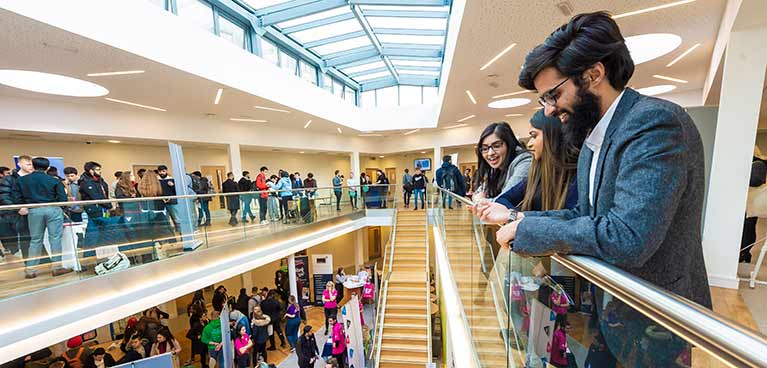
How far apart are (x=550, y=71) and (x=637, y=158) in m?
0.41

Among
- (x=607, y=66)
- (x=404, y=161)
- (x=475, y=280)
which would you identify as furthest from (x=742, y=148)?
(x=404, y=161)

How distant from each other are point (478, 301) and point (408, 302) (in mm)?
6850

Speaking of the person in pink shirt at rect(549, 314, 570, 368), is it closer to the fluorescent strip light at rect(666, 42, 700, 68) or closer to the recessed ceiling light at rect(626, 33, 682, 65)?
the recessed ceiling light at rect(626, 33, 682, 65)

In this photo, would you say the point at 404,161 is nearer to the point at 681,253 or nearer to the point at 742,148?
the point at 742,148

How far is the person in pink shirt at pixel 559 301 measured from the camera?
1.12m

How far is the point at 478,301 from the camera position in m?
3.01

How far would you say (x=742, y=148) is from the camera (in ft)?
10.8

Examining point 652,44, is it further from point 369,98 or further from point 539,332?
point 369,98

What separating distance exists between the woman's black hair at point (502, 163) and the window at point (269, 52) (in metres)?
10.0

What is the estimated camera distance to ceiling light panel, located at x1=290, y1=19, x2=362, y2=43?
34.4 feet

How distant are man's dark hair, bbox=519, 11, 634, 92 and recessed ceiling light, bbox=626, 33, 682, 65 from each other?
5.86 metres

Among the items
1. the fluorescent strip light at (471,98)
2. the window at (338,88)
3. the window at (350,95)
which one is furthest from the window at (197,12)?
the window at (350,95)

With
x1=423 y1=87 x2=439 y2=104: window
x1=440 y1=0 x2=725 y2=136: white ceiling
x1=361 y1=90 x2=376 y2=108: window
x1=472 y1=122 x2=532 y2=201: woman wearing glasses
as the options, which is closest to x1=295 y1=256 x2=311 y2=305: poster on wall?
x1=440 y1=0 x2=725 y2=136: white ceiling

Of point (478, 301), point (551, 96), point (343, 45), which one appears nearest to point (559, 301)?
point (551, 96)
